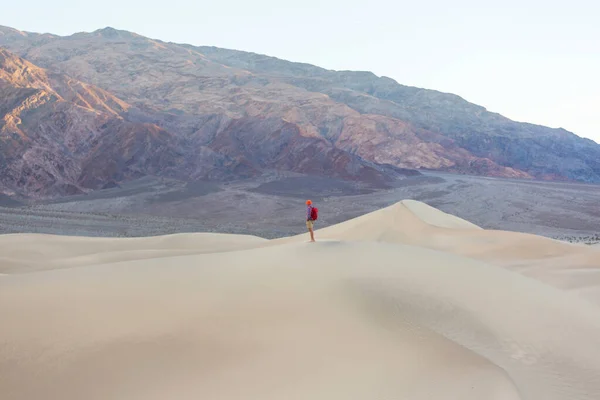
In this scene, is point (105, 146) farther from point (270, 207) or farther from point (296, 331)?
point (296, 331)

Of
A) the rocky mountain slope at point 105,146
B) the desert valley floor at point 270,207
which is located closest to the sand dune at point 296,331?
the desert valley floor at point 270,207

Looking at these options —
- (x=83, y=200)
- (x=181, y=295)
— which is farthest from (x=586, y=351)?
(x=83, y=200)

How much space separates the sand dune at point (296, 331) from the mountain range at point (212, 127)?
3621 cm

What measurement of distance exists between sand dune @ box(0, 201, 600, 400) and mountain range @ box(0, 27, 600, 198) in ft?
119

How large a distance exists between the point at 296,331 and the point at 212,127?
5961 cm

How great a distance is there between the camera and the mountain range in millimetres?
43844

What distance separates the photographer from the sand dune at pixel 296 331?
470cm

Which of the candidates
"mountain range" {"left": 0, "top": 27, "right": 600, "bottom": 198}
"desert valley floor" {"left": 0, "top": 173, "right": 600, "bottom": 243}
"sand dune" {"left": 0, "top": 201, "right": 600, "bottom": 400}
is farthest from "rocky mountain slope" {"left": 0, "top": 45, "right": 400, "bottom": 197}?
"sand dune" {"left": 0, "top": 201, "right": 600, "bottom": 400}

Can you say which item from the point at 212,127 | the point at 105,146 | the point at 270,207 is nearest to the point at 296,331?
the point at 270,207

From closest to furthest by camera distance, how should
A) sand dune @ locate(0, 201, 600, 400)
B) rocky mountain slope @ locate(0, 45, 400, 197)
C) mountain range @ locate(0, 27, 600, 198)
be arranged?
sand dune @ locate(0, 201, 600, 400)
rocky mountain slope @ locate(0, 45, 400, 197)
mountain range @ locate(0, 27, 600, 198)

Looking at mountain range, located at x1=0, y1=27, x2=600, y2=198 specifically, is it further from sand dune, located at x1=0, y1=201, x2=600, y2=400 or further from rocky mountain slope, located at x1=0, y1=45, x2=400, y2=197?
sand dune, located at x1=0, y1=201, x2=600, y2=400

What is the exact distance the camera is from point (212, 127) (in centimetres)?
6297

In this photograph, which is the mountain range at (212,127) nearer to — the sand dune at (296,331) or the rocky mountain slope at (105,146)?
the rocky mountain slope at (105,146)

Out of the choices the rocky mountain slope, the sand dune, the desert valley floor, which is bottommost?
the desert valley floor
